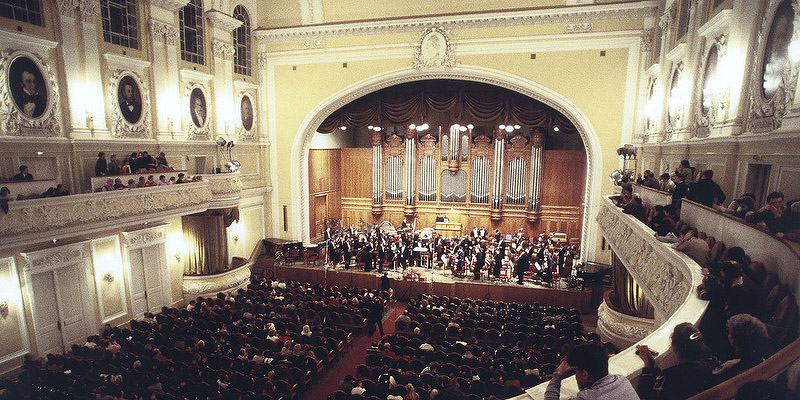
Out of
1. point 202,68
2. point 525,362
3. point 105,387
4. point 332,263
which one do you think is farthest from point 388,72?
point 105,387

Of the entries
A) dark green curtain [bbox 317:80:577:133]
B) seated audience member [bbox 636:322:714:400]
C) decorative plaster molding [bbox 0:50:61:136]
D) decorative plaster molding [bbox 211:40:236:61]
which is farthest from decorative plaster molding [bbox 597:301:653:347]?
decorative plaster molding [bbox 211:40:236:61]

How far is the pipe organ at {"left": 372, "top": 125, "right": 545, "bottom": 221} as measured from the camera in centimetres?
1971

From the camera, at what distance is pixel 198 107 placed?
14594 millimetres

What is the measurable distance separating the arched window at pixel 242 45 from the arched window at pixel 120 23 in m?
4.15

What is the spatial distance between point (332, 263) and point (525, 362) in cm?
1055

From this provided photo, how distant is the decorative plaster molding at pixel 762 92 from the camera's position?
5367mm

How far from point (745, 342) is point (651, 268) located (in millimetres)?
4185

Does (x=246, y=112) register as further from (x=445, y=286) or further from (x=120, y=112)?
(x=445, y=286)

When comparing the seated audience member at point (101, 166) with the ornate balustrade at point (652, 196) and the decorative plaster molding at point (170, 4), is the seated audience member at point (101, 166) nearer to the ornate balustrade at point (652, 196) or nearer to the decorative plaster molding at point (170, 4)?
the decorative plaster molding at point (170, 4)

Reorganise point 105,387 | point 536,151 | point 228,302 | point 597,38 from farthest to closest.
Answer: point 536,151 < point 597,38 < point 228,302 < point 105,387

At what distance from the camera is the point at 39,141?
392 inches

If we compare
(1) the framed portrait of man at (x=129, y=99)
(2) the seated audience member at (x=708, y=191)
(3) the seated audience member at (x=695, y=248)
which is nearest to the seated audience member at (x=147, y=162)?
(1) the framed portrait of man at (x=129, y=99)

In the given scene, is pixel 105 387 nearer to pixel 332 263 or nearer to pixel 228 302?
pixel 228 302

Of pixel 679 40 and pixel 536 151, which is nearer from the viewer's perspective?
pixel 679 40
